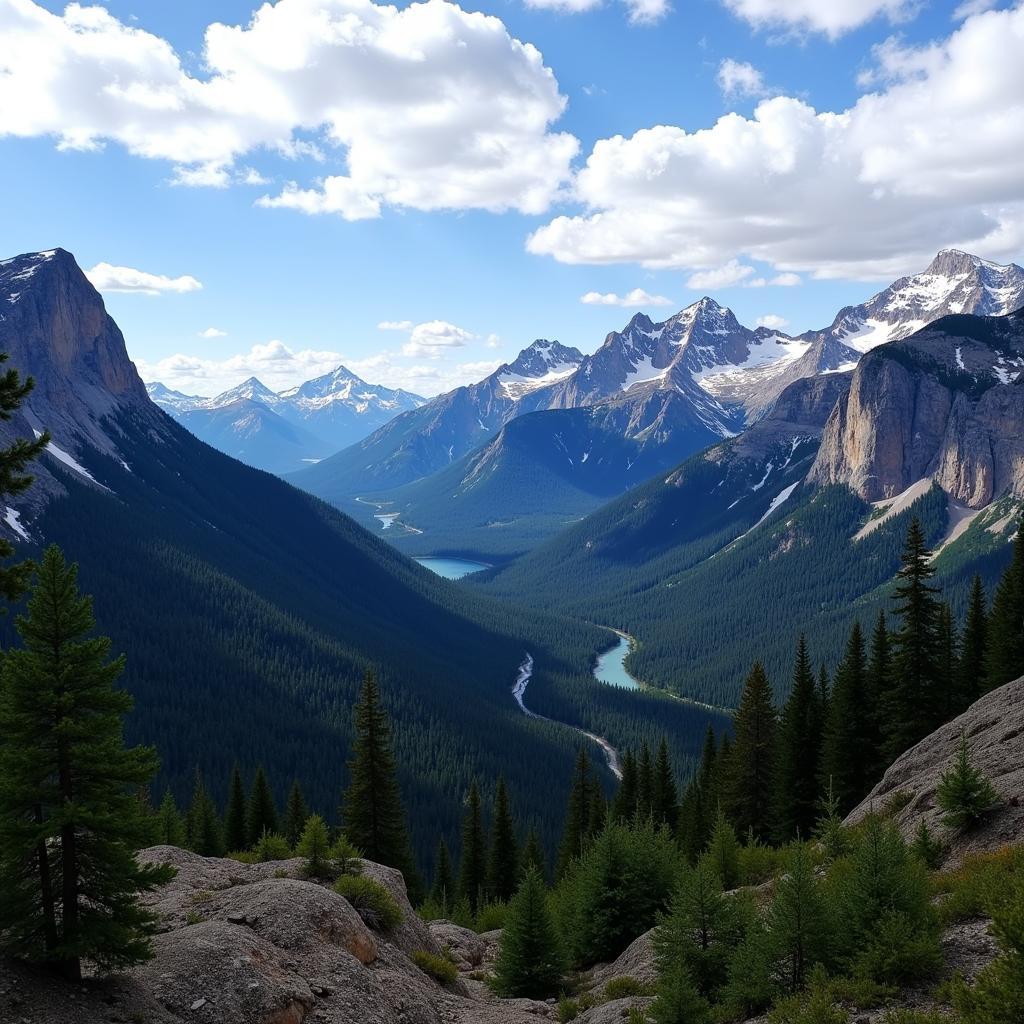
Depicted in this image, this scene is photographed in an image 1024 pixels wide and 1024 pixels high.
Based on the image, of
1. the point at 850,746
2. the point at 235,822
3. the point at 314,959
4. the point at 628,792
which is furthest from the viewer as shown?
the point at 628,792

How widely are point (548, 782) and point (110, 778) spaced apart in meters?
111

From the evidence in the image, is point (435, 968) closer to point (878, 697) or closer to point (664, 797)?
point (878, 697)

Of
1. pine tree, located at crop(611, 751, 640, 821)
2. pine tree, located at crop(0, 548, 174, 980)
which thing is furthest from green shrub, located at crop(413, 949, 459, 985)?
pine tree, located at crop(611, 751, 640, 821)

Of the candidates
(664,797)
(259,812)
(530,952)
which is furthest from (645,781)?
(530,952)

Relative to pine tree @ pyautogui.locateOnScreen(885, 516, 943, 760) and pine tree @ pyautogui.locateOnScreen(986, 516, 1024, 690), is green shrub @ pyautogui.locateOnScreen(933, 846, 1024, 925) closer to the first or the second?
pine tree @ pyautogui.locateOnScreen(885, 516, 943, 760)

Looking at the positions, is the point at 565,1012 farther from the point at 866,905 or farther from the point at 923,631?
the point at 923,631

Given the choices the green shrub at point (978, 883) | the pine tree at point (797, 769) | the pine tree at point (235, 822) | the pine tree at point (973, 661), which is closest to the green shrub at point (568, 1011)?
the green shrub at point (978, 883)

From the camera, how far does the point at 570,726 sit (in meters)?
158

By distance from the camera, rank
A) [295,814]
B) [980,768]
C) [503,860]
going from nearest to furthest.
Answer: [980,768], [295,814], [503,860]

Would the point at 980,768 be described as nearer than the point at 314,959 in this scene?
No

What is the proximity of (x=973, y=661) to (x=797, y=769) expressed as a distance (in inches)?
575

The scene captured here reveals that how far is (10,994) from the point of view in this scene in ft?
51.4

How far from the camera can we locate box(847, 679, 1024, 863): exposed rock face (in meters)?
20.7

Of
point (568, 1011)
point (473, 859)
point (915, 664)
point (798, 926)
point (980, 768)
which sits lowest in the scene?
point (473, 859)
